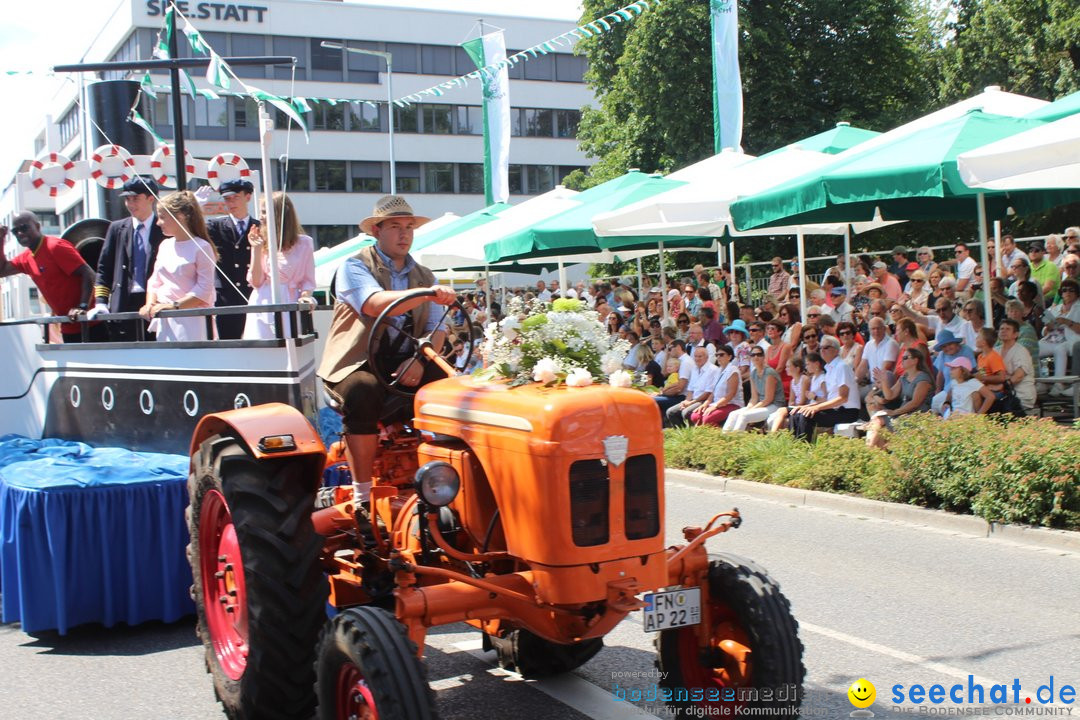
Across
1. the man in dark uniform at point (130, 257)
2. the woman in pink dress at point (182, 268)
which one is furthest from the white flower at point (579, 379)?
the man in dark uniform at point (130, 257)

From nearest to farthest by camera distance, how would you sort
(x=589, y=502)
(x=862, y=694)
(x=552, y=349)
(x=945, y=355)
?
(x=589, y=502) → (x=552, y=349) → (x=862, y=694) → (x=945, y=355)

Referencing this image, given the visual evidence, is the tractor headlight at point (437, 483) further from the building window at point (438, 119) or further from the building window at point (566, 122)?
the building window at point (566, 122)

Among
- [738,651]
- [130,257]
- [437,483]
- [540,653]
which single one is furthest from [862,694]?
[130,257]

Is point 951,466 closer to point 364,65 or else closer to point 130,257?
point 130,257

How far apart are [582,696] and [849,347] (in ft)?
27.7

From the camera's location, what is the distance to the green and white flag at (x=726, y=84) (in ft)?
68.7

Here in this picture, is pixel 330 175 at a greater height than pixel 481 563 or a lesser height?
greater

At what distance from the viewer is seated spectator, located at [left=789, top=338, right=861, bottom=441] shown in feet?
39.7

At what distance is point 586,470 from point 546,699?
1658 millimetres

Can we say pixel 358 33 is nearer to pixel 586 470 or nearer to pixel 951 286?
pixel 951 286

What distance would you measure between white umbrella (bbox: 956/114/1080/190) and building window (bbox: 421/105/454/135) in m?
52.2

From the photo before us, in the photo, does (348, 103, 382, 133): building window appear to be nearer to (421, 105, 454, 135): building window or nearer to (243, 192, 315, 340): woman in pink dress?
(421, 105, 454, 135): building window

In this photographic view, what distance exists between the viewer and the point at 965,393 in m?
10.9

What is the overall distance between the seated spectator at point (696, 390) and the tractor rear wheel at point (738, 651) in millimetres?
9650
